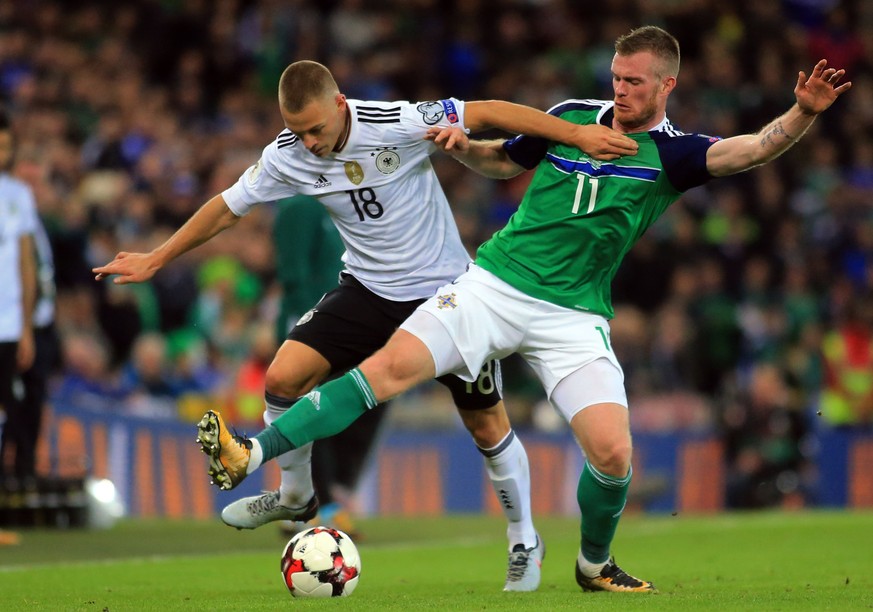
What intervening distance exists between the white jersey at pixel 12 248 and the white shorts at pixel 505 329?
166 inches

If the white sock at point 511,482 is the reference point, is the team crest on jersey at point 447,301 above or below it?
above

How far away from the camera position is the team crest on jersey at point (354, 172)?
24.3ft

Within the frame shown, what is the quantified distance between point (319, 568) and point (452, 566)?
2.55 m

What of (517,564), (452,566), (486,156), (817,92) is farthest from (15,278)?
(817,92)

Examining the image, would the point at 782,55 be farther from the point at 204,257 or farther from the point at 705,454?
the point at 204,257

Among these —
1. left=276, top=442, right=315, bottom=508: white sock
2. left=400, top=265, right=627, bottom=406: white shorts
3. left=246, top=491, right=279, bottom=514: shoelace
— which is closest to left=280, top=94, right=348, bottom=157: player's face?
left=400, top=265, right=627, bottom=406: white shorts

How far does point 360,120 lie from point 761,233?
1173cm

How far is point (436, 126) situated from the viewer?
732 cm

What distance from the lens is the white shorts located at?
6.93m

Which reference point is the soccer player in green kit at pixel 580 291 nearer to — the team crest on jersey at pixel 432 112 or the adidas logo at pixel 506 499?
the team crest on jersey at pixel 432 112

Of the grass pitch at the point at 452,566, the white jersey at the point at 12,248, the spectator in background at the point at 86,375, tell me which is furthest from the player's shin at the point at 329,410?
the spectator in background at the point at 86,375

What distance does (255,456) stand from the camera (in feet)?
21.2

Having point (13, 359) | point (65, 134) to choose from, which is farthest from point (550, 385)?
point (65, 134)

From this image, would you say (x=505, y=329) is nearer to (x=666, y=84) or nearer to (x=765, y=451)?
(x=666, y=84)
